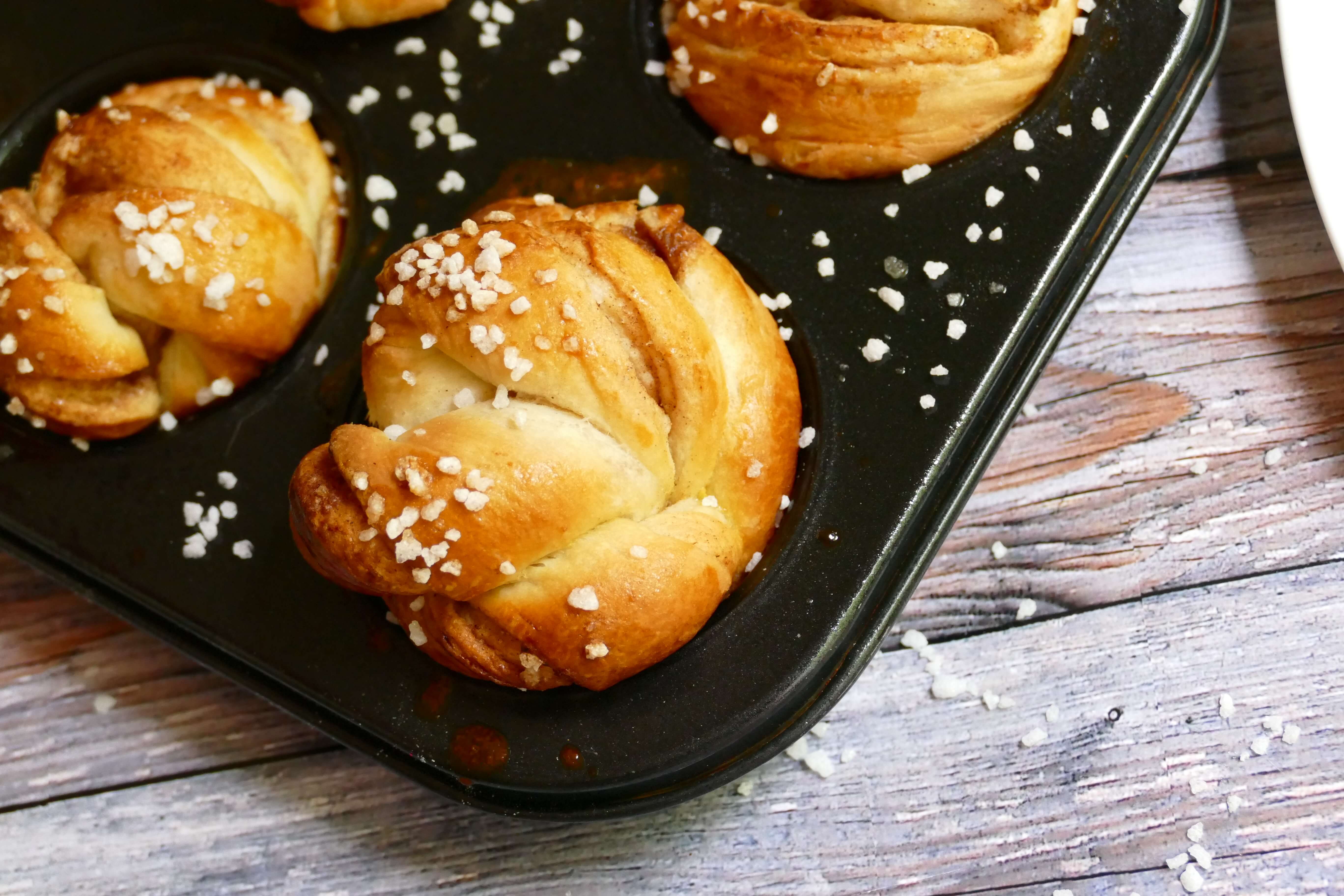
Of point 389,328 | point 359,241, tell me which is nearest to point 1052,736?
point 389,328

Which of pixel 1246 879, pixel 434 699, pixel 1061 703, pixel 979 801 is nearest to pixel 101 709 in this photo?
pixel 434 699

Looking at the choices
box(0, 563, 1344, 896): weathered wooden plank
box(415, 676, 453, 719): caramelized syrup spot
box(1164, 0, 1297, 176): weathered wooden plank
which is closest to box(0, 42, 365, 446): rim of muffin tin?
box(415, 676, 453, 719): caramelized syrup spot

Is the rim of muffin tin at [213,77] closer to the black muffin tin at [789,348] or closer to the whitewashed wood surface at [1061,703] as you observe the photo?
the black muffin tin at [789,348]

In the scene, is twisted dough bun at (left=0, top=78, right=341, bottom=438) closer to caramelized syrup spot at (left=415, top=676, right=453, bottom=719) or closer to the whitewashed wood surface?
the whitewashed wood surface

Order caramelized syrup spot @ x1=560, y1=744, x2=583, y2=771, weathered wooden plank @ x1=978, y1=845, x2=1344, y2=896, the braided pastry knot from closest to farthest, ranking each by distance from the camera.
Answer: the braided pastry knot → caramelized syrup spot @ x1=560, y1=744, x2=583, y2=771 → weathered wooden plank @ x1=978, y1=845, x2=1344, y2=896

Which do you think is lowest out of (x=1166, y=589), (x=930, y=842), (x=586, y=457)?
(x=930, y=842)

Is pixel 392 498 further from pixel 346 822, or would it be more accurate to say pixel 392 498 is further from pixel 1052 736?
pixel 1052 736
